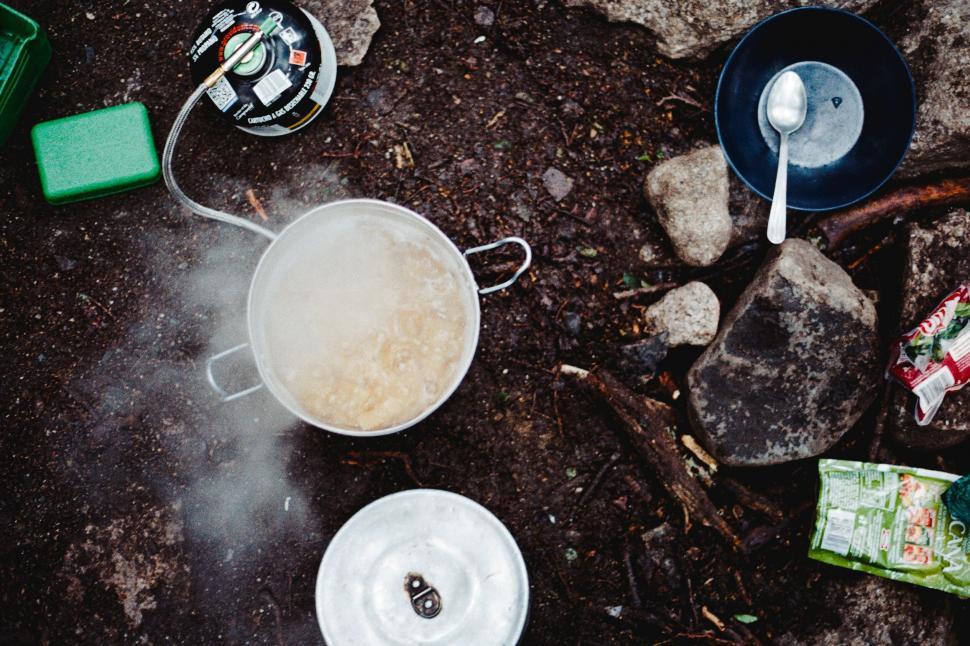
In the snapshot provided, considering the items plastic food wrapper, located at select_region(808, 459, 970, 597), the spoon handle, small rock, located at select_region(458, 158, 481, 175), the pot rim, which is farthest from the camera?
small rock, located at select_region(458, 158, 481, 175)

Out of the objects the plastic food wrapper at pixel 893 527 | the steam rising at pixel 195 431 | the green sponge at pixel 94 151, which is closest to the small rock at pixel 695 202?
the plastic food wrapper at pixel 893 527

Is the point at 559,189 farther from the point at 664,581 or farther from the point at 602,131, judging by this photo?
the point at 664,581

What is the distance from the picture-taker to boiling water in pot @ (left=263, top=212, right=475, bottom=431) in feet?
5.59

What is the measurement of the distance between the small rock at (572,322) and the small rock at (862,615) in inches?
43.6

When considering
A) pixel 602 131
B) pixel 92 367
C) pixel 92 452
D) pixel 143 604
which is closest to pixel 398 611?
pixel 143 604

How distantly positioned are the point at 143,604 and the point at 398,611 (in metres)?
0.84

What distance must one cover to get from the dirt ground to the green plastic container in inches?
2.4

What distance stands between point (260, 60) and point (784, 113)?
5.22 ft

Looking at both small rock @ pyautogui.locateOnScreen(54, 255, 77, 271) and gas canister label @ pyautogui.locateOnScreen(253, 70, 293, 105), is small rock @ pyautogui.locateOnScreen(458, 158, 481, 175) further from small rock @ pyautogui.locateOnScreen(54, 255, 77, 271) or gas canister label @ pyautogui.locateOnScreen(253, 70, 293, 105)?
small rock @ pyautogui.locateOnScreen(54, 255, 77, 271)

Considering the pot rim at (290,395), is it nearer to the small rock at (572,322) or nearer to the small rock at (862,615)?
the small rock at (572,322)

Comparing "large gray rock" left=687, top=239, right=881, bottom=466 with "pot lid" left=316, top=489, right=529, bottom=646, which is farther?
"large gray rock" left=687, top=239, right=881, bottom=466

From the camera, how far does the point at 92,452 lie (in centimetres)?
201

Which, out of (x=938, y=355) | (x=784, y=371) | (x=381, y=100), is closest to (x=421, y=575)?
(x=784, y=371)

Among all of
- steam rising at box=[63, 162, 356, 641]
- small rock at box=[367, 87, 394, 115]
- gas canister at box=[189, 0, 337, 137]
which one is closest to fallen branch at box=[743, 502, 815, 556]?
steam rising at box=[63, 162, 356, 641]
